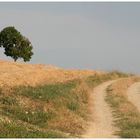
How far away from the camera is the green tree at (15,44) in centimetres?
8300

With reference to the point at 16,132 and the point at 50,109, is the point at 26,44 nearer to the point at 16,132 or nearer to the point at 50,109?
the point at 50,109

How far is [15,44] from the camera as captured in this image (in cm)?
8450

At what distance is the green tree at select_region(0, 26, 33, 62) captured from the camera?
272ft

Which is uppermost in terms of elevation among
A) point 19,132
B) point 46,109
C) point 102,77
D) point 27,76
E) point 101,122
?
point 102,77

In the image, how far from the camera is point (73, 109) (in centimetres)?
2995

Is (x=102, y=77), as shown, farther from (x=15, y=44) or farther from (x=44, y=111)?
(x=44, y=111)

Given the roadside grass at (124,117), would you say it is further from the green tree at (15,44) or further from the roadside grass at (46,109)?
the green tree at (15,44)

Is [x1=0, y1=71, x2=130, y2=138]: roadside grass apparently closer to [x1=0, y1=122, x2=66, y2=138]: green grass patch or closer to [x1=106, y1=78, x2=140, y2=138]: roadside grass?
[x1=0, y1=122, x2=66, y2=138]: green grass patch

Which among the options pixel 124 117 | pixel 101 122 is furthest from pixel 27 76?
pixel 101 122

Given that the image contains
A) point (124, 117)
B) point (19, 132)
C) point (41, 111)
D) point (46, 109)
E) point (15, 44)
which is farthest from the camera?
point (15, 44)

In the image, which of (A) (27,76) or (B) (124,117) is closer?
(B) (124,117)

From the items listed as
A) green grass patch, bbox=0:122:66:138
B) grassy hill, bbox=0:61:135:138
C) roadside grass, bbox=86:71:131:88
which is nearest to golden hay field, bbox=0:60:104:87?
roadside grass, bbox=86:71:131:88

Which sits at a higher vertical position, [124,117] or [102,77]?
[102,77]

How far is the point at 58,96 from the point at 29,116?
713 centimetres
